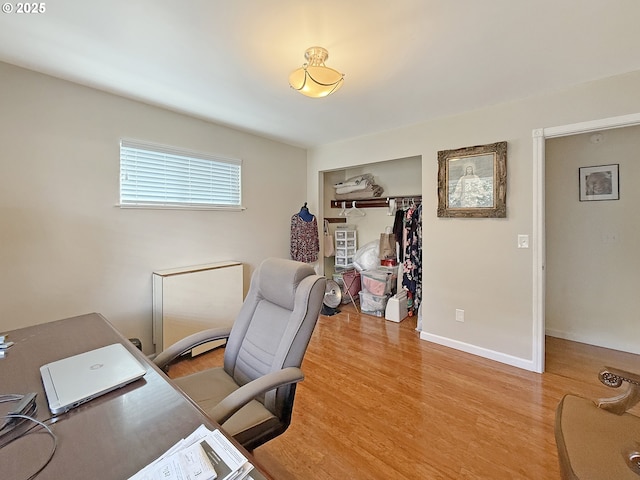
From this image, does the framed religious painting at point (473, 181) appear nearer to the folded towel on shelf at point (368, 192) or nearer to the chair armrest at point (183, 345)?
the folded towel on shelf at point (368, 192)

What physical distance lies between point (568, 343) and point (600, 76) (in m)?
2.60

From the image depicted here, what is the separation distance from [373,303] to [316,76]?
2964 millimetres

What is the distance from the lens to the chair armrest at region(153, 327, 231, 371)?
134 centimetres

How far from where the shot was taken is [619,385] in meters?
1.21

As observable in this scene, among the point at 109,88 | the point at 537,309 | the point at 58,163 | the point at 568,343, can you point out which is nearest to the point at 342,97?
the point at 109,88

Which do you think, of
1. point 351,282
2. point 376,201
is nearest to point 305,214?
point 376,201

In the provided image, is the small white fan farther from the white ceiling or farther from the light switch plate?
the white ceiling

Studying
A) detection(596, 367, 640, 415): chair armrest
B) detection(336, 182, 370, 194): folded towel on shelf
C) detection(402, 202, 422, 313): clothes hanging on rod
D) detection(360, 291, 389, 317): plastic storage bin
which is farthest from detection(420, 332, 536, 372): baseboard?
detection(336, 182, 370, 194): folded towel on shelf

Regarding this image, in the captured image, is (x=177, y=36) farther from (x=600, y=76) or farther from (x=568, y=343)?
(x=568, y=343)

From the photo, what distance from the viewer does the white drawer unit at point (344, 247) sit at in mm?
4277

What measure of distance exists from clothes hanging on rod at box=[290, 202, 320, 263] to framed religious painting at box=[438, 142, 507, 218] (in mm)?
1759

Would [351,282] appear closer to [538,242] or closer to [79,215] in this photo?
[538,242]

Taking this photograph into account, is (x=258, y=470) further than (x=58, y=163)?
No

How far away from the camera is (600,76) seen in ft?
6.83
